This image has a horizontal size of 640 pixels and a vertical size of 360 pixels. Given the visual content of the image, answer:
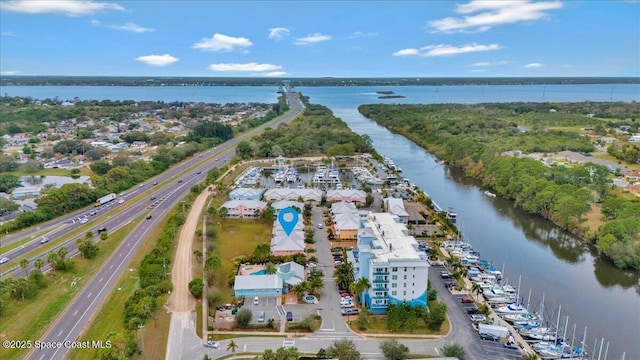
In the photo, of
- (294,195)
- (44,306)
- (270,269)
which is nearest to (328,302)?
(270,269)

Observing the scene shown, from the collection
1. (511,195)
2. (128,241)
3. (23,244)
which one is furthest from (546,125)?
(23,244)

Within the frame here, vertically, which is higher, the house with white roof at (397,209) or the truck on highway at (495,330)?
the house with white roof at (397,209)

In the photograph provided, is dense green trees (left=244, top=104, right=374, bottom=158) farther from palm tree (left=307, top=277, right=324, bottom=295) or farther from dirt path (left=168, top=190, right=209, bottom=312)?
palm tree (left=307, top=277, right=324, bottom=295)

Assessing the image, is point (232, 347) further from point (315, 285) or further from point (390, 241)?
point (390, 241)

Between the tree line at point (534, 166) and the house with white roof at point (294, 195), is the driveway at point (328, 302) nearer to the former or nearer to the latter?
the house with white roof at point (294, 195)

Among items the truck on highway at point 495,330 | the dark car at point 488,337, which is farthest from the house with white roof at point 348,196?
the dark car at point 488,337

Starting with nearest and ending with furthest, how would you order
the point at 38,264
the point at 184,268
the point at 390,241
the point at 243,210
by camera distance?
the point at 390,241 < the point at 38,264 < the point at 184,268 < the point at 243,210
